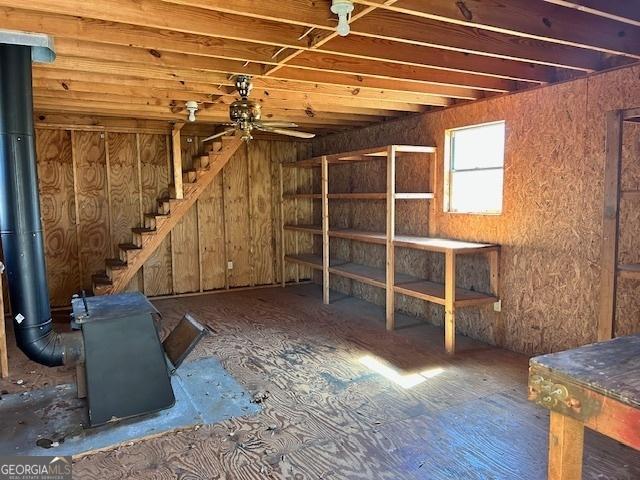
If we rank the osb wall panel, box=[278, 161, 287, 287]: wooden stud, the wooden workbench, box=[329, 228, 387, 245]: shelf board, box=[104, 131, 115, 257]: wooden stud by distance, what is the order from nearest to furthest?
1. the wooden workbench
2. the osb wall panel
3. box=[329, 228, 387, 245]: shelf board
4. box=[104, 131, 115, 257]: wooden stud
5. box=[278, 161, 287, 287]: wooden stud

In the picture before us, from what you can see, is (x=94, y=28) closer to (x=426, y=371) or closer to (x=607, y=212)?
(x=607, y=212)

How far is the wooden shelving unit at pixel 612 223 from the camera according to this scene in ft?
8.05

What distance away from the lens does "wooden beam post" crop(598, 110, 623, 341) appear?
247 centimetres

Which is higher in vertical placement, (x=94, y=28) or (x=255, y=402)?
(x=94, y=28)

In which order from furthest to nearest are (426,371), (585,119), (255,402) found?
1. (426,371)
2. (585,119)
3. (255,402)

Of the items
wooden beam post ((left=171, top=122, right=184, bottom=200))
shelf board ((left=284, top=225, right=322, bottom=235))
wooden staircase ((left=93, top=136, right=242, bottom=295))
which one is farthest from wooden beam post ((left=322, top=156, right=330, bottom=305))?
wooden beam post ((left=171, top=122, right=184, bottom=200))

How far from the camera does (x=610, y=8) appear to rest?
7.34 ft

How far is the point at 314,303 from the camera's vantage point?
6031 millimetres

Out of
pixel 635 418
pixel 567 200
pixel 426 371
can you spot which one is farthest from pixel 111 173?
pixel 635 418

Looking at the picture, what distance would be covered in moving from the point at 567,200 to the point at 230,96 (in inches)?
119

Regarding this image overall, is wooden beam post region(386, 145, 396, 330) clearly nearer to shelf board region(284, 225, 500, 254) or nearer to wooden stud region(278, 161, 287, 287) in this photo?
shelf board region(284, 225, 500, 254)

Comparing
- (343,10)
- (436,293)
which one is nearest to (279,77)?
(343,10)
